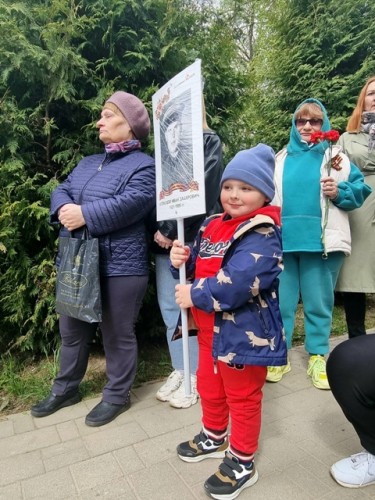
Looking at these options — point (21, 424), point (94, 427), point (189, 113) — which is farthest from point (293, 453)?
point (189, 113)

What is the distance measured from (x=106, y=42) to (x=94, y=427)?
2.87 m

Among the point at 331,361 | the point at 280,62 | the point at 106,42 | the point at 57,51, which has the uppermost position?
the point at 280,62

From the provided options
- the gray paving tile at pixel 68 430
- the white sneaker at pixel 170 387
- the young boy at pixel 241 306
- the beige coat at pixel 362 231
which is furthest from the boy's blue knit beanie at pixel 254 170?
the gray paving tile at pixel 68 430

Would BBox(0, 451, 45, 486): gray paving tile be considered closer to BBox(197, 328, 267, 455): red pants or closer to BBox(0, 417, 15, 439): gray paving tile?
BBox(0, 417, 15, 439): gray paving tile

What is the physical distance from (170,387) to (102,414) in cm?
53

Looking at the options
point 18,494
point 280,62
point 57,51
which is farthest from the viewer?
point 280,62

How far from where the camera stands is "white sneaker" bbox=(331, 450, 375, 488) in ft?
6.29

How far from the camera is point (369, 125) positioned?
3.01m

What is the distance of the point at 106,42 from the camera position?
3188 mm

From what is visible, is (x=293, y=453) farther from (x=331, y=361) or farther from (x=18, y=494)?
(x=18, y=494)

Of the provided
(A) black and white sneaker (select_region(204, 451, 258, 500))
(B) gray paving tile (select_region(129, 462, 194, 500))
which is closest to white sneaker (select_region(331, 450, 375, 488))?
(A) black and white sneaker (select_region(204, 451, 258, 500))

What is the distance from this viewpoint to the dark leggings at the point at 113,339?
8.31 feet

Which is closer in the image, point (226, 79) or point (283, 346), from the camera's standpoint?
point (283, 346)

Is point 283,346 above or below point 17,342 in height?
above
